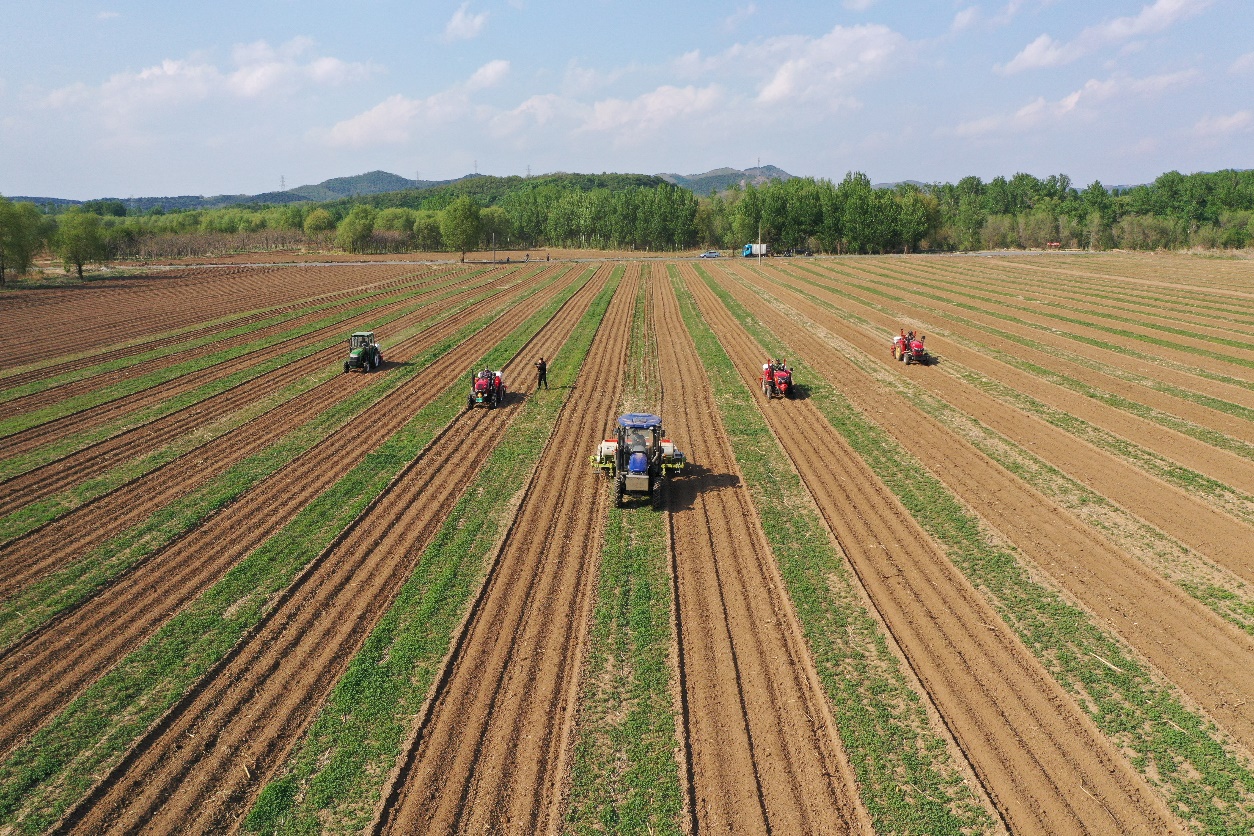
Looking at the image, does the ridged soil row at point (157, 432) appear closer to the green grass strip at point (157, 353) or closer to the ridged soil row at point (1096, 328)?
the green grass strip at point (157, 353)

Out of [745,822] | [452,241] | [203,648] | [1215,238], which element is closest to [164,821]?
[203,648]

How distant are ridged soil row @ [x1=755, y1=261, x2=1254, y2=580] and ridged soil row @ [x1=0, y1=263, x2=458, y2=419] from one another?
34.4 metres

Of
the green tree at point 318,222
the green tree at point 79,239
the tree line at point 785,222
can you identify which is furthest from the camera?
the green tree at point 318,222

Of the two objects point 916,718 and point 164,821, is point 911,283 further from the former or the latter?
point 164,821

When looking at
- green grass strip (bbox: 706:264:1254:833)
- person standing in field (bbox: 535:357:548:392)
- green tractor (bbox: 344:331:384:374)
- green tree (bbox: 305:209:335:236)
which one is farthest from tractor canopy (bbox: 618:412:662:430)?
green tree (bbox: 305:209:335:236)

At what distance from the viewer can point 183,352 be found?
36719 millimetres

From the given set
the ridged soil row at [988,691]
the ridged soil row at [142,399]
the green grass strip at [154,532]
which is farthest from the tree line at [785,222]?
the ridged soil row at [988,691]

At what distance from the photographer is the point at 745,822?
28.6 ft

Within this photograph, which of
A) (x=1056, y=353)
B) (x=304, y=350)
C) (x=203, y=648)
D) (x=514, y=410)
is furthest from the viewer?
(x=304, y=350)

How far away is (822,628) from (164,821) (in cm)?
1037

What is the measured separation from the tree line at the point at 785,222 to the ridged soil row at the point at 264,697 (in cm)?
8943

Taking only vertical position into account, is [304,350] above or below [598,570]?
above

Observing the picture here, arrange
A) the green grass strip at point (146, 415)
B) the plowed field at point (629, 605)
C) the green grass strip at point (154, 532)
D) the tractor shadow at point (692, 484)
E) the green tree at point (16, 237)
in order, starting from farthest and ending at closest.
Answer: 1. the green tree at point (16, 237)
2. the green grass strip at point (146, 415)
3. the tractor shadow at point (692, 484)
4. the green grass strip at point (154, 532)
5. the plowed field at point (629, 605)

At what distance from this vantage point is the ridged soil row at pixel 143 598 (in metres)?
11.2
